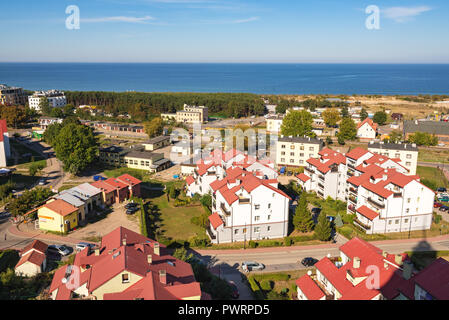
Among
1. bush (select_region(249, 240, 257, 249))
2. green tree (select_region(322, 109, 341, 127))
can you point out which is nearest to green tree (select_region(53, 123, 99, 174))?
bush (select_region(249, 240, 257, 249))

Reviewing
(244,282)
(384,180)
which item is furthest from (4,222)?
(384,180)

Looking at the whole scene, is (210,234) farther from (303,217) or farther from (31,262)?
(31,262)

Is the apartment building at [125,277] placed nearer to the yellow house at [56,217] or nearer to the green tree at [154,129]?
the yellow house at [56,217]

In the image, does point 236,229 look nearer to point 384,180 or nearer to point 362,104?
→ point 384,180

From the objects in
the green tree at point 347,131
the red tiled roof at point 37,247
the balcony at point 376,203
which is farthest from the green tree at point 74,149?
the green tree at point 347,131

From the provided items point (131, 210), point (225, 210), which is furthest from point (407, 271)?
point (131, 210)

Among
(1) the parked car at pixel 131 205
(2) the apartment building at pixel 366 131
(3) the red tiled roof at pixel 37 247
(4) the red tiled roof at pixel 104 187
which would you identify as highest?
(2) the apartment building at pixel 366 131
